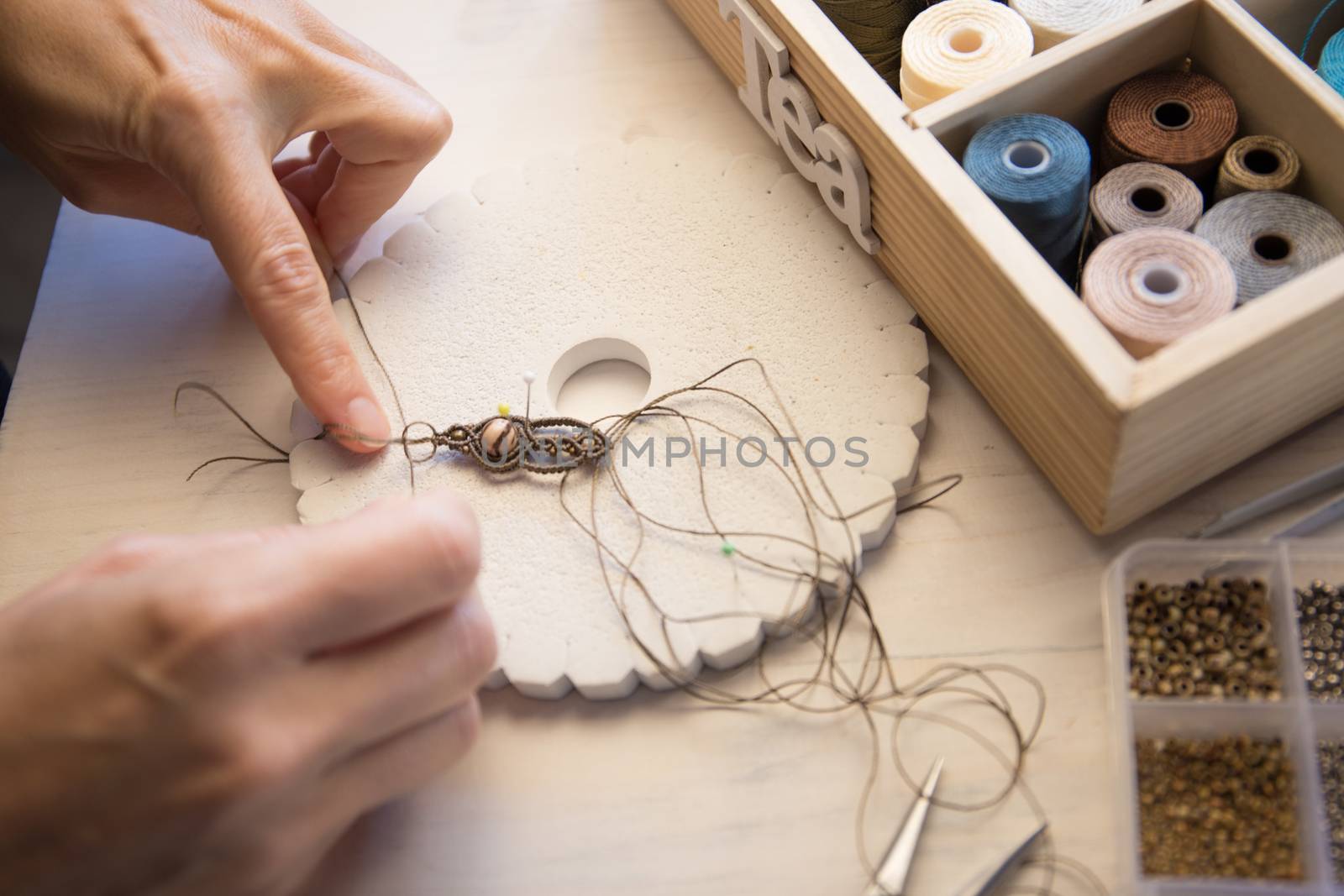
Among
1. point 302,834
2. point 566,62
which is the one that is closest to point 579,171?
point 566,62

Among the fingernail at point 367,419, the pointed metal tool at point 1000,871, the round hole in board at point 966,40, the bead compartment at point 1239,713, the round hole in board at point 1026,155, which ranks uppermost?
the round hole in board at point 966,40

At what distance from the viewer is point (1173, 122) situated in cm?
113

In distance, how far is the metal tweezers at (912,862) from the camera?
0.93 m

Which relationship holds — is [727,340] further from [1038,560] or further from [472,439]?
[1038,560]

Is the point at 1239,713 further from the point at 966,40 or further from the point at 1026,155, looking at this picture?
the point at 966,40

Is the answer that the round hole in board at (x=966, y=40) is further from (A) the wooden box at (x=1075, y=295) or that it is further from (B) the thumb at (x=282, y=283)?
(B) the thumb at (x=282, y=283)

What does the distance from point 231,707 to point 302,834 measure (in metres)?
0.15

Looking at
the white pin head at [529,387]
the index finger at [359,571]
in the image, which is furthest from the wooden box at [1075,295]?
the index finger at [359,571]

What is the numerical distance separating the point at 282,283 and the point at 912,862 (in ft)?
2.72

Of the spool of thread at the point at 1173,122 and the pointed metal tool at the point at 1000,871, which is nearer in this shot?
the pointed metal tool at the point at 1000,871

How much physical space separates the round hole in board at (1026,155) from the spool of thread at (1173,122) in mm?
113

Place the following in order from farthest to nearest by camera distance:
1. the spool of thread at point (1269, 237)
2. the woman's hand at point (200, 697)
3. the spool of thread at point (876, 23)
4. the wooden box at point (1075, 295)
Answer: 1. the spool of thread at point (876, 23)
2. the spool of thread at point (1269, 237)
3. the wooden box at point (1075, 295)
4. the woman's hand at point (200, 697)

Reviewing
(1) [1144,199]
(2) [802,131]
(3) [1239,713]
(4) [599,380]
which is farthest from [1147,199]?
(4) [599,380]

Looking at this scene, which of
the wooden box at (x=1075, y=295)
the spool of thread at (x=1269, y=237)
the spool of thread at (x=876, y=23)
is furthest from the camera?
the spool of thread at (x=876, y=23)
